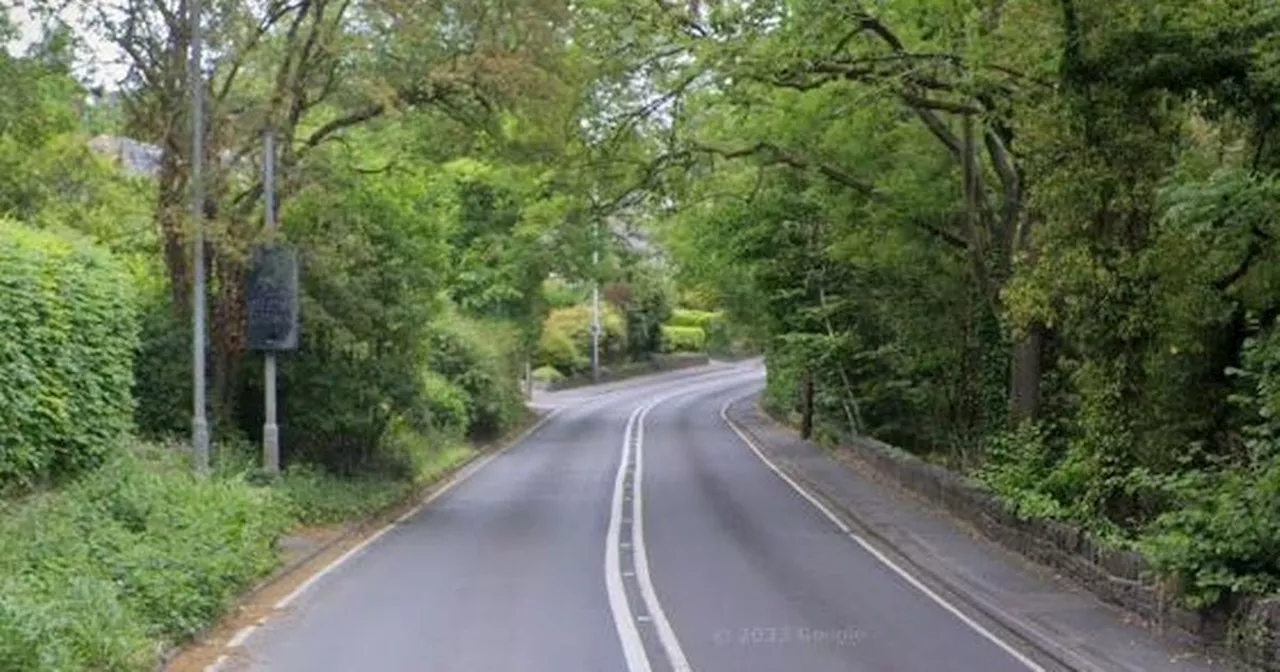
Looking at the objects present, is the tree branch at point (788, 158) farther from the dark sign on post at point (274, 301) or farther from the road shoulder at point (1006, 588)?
the dark sign on post at point (274, 301)

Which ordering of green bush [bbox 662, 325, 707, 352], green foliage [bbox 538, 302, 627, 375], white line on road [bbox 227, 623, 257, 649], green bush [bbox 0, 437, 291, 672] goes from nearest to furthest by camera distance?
1. green bush [bbox 0, 437, 291, 672]
2. white line on road [bbox 227, 623, 257, 649]
3. green foliage [bbox 538, 302, 627, 375]
4. green bush [bbox 662, 325, 707, 352]

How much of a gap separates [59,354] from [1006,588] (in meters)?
11.3

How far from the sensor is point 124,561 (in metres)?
14.1

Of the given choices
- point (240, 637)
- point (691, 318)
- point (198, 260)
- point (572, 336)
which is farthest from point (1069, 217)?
point (691, 318)

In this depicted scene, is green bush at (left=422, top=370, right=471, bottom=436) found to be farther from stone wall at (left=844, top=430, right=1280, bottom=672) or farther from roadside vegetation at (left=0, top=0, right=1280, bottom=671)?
stone wall at (left=844, top=430, right=1280, bottom=672)

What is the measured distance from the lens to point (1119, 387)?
1683 centimetres

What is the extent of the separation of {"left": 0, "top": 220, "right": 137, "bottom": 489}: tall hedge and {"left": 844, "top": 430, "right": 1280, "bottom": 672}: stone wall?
1151cm

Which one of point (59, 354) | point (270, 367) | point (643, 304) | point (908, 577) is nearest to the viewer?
point (59, 354)

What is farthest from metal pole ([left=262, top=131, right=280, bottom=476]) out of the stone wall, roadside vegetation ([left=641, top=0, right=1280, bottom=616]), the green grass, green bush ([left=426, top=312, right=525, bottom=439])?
green bush ([left=426, top=312, right=525, bottom=439])

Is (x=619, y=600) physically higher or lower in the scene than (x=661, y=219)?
lower

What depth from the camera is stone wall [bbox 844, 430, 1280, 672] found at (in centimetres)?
1187

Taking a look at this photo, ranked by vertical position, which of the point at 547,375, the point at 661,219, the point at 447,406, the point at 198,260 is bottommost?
the point at 547,375

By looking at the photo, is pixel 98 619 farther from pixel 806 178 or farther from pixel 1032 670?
pixel 806 178

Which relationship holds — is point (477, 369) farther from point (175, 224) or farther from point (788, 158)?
point (175, 224)
